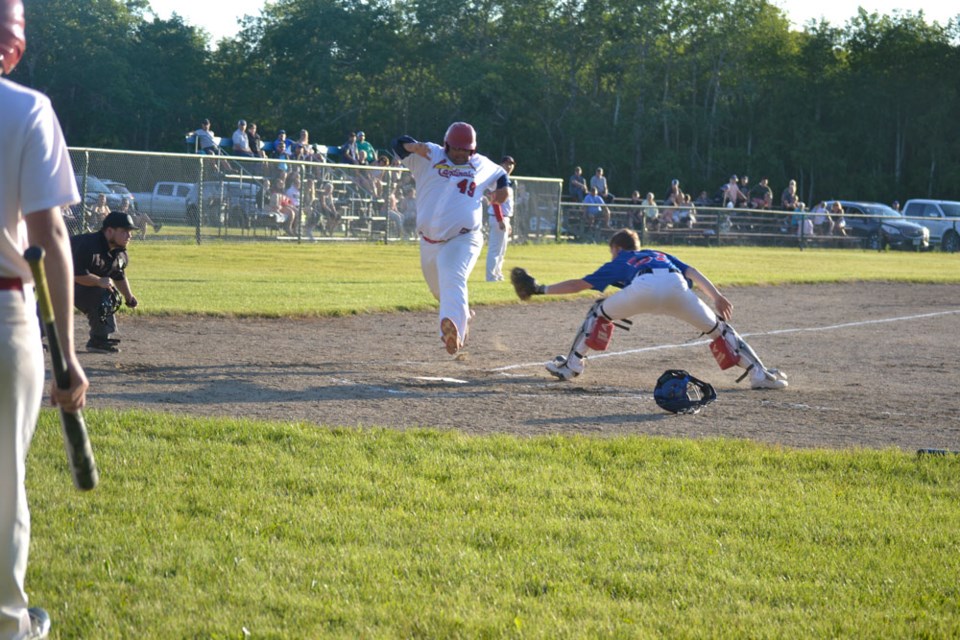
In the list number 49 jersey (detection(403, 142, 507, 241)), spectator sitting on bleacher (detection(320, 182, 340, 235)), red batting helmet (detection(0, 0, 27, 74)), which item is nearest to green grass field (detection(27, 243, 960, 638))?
red batting helmet (detection(0, 0, 27, 74))

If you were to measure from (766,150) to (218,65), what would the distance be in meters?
33.1

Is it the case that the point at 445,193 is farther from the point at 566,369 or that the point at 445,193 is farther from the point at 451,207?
the point at 566,369

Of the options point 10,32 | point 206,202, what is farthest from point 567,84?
point 10,32

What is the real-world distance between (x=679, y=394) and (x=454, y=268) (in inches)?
109

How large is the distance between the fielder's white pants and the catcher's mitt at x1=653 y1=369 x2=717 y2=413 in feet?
3.14

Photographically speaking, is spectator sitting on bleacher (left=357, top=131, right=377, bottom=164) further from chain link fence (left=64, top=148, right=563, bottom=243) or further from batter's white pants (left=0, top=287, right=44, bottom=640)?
batter's white pants (left=0, top=287, right=44, bottom=640)

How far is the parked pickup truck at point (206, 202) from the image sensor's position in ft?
84.1

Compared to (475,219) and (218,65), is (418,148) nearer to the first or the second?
(475,219)

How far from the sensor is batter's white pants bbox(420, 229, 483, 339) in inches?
428

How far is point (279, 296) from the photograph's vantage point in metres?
16.6

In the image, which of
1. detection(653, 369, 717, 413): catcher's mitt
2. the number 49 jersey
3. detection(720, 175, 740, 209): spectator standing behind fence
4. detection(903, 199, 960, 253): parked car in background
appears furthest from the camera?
detection(903, 199, 960, 253): parked car in background

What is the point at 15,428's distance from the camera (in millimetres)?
3688

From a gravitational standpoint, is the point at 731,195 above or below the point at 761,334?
above

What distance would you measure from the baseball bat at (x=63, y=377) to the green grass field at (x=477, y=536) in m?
0.67
